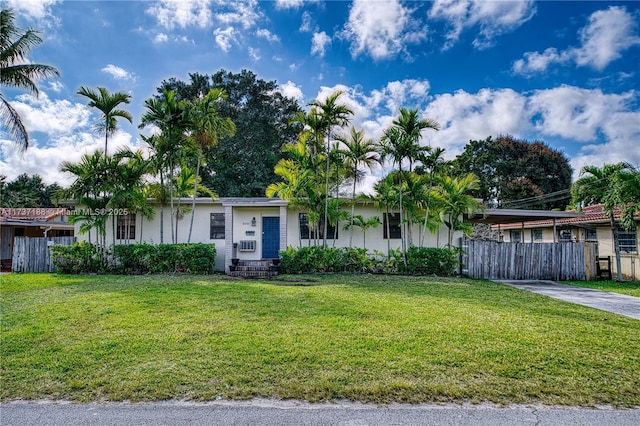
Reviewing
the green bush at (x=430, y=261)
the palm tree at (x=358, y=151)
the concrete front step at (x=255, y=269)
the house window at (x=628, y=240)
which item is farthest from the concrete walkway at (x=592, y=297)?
the concrete front step at (x=255, y=269)

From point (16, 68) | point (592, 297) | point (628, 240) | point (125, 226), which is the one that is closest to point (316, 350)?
point (592, 297)

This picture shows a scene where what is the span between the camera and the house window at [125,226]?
14.3 metres

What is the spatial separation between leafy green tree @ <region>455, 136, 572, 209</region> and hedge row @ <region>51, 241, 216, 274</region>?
874 inches

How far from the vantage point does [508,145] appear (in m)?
29.3

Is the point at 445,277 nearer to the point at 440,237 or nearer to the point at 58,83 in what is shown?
the point at 440,237

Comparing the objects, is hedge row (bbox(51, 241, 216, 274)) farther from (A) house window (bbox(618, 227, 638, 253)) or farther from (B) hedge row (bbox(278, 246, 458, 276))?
(A) house window (bbox(618, 227, 638, 253))

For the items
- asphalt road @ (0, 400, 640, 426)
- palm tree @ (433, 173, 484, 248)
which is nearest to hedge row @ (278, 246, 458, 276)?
palm tree @ (433, 173, 484, 248)

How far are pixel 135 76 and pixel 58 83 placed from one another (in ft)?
12.3

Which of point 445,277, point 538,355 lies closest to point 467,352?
point 538,355

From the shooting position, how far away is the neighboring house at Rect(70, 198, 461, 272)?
13898 mm

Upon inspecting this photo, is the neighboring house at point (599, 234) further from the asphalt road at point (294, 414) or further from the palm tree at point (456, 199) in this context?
the asphalt road at point (294, 414)

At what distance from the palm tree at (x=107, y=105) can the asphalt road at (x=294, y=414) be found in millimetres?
12001

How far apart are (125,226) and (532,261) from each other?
15.7 m

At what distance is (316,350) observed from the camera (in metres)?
4.15
